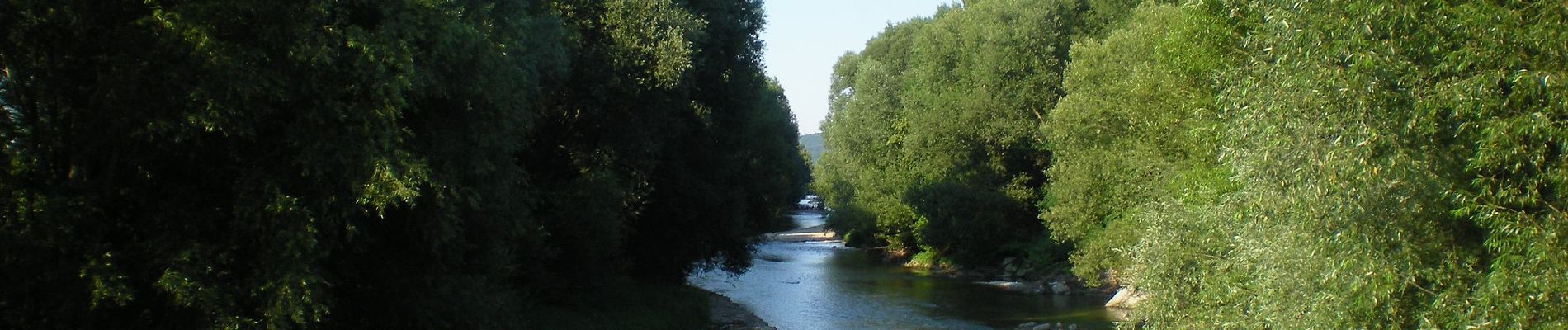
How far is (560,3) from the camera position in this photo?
24891 mm

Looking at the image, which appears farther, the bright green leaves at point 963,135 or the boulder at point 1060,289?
the bright green leaves at point 963,135

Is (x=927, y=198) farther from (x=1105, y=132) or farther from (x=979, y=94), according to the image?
(x=1105, y=132)

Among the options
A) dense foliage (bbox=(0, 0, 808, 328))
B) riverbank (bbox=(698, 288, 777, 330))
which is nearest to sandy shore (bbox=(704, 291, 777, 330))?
riverbank (bbox=(698, 288, 777, 330))

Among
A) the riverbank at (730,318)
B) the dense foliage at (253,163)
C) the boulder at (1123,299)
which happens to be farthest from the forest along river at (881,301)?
the dense foliage at (253,163)

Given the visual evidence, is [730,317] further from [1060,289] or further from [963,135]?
[963,135]

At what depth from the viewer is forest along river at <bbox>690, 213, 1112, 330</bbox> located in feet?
104

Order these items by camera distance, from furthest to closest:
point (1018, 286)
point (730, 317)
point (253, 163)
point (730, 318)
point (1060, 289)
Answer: point (1018, 286) → point (1060, 289) → point (730, 317) → point (730, 318) → point (253, 163)

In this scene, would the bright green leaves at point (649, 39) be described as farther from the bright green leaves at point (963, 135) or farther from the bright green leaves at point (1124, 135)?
the bright green leaves at point (963, 135)

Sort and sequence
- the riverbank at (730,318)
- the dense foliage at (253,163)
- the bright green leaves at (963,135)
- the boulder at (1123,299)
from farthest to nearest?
the bright green leaves at (963,135)
the boulder at (1123,299)
the riverbank at (730,318)
the dense foliage at (253,163)

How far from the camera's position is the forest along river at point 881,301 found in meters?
31.8

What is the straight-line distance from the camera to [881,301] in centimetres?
3647

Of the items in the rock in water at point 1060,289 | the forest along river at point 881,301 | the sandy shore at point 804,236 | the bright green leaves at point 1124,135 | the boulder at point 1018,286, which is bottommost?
the rock in water at point 1060,289

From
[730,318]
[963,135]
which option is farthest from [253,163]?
[963,135]

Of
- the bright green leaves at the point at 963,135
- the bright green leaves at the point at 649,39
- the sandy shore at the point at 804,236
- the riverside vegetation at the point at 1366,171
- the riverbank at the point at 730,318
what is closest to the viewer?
the riverside vegetation at the point at 1366,171
